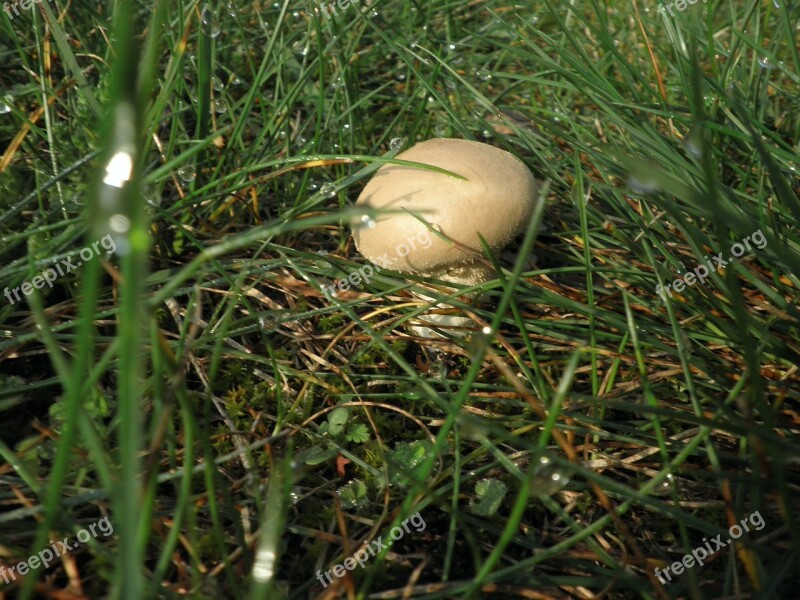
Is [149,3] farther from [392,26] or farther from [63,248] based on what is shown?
[63,248]

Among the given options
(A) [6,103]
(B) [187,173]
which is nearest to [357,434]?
(B) [187,173]

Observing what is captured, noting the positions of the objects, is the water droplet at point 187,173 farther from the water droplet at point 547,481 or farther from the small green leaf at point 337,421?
the water droplet at point 547,481

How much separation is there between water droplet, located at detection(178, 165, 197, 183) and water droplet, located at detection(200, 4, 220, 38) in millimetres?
371

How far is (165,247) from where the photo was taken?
1805mm

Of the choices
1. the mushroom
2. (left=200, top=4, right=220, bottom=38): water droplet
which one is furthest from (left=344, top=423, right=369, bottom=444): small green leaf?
(left=200, top=4, right=220, bottom=38): water droplet

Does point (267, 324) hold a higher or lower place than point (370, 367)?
higher

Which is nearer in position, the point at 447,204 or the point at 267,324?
the point at 447,204

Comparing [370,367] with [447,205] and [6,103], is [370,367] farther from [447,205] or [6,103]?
[6,103]

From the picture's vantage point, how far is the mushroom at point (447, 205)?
5.00ft

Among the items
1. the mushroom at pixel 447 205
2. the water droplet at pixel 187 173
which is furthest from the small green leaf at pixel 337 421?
the water droplet at pixel 187 173

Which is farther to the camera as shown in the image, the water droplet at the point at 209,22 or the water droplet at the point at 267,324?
the water droplet at the point at 209,22

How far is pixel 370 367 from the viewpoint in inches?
65.4

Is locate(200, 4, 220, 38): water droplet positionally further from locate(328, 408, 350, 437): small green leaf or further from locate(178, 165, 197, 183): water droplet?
locate(328, 408, 350, 437): small green leaf

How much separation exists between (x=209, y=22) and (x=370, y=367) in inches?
50.2
